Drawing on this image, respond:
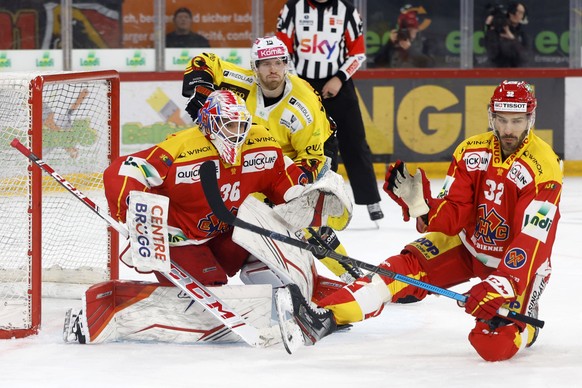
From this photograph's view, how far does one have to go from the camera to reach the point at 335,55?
6266 millimetres

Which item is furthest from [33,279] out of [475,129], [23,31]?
[475,129]

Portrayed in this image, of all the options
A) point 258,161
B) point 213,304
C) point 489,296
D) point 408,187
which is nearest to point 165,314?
point 213,304

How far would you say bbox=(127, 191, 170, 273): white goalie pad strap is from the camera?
3.71m

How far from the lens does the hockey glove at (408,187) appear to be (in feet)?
12.1

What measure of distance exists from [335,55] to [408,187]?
2669 millimetres

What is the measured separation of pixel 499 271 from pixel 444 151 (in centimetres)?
436

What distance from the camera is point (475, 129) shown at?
7977 millimetres

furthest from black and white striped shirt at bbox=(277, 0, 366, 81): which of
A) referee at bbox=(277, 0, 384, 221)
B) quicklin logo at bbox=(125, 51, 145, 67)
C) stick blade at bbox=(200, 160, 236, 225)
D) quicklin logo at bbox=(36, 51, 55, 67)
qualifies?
stick blade at bbox=(200, 160, 236, 225)

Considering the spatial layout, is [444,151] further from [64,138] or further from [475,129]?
[64,138]

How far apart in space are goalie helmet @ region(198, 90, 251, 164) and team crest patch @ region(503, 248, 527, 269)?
91 cm

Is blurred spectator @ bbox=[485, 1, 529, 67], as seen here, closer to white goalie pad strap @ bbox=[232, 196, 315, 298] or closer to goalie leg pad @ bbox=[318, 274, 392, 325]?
white goalie pad strap @ bbox=[232, 196, 315, 298]

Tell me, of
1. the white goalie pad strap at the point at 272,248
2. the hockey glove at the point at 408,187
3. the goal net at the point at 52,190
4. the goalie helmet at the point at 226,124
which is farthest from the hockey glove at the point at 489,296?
the goal net at the point at 52,190

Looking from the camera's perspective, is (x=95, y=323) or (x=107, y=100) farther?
(x=107, y=100)

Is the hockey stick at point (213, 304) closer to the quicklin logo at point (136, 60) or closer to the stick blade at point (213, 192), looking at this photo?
the stick blade at point (213, 192)
